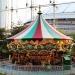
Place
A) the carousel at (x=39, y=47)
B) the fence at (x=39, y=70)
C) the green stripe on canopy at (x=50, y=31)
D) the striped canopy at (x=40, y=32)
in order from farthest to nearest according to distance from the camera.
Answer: the green stripe on canopy at (x=50, y=31)
the striped canopy at (x=40, y=32)
the carousel at (x=39, y=47)
the fence at (x=39, y=70)

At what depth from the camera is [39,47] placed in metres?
23.6

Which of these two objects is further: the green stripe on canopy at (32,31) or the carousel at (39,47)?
the green stripe on canopy at (32,31)

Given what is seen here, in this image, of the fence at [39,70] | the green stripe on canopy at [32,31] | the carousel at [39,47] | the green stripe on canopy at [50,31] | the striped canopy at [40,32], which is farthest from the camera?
the green stripe on canopy at [50,31]

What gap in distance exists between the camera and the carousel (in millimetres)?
23594

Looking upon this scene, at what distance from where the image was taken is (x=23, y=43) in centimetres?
2384

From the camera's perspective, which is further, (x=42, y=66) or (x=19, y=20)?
(x=19, y=20)

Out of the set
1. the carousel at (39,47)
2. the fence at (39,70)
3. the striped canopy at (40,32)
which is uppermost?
the striped canopy at (40,32)

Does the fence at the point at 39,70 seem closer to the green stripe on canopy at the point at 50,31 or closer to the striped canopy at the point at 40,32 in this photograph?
the striped canopy at the point at 40,32

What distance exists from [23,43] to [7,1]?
39.3 m

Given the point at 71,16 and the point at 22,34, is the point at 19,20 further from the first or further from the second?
the point at 22,34

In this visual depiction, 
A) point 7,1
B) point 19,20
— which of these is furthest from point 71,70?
point 7,1

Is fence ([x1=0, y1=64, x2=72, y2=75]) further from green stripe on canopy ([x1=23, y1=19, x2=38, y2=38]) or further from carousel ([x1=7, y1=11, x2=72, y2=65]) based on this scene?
green stripe on canopy ([x1=23, y1=19, x2=38, y2=38])

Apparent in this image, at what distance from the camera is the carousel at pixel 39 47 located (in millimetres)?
23594

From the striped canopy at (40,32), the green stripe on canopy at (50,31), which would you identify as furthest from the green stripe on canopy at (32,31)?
the green stripe on canopy at (50,31)
